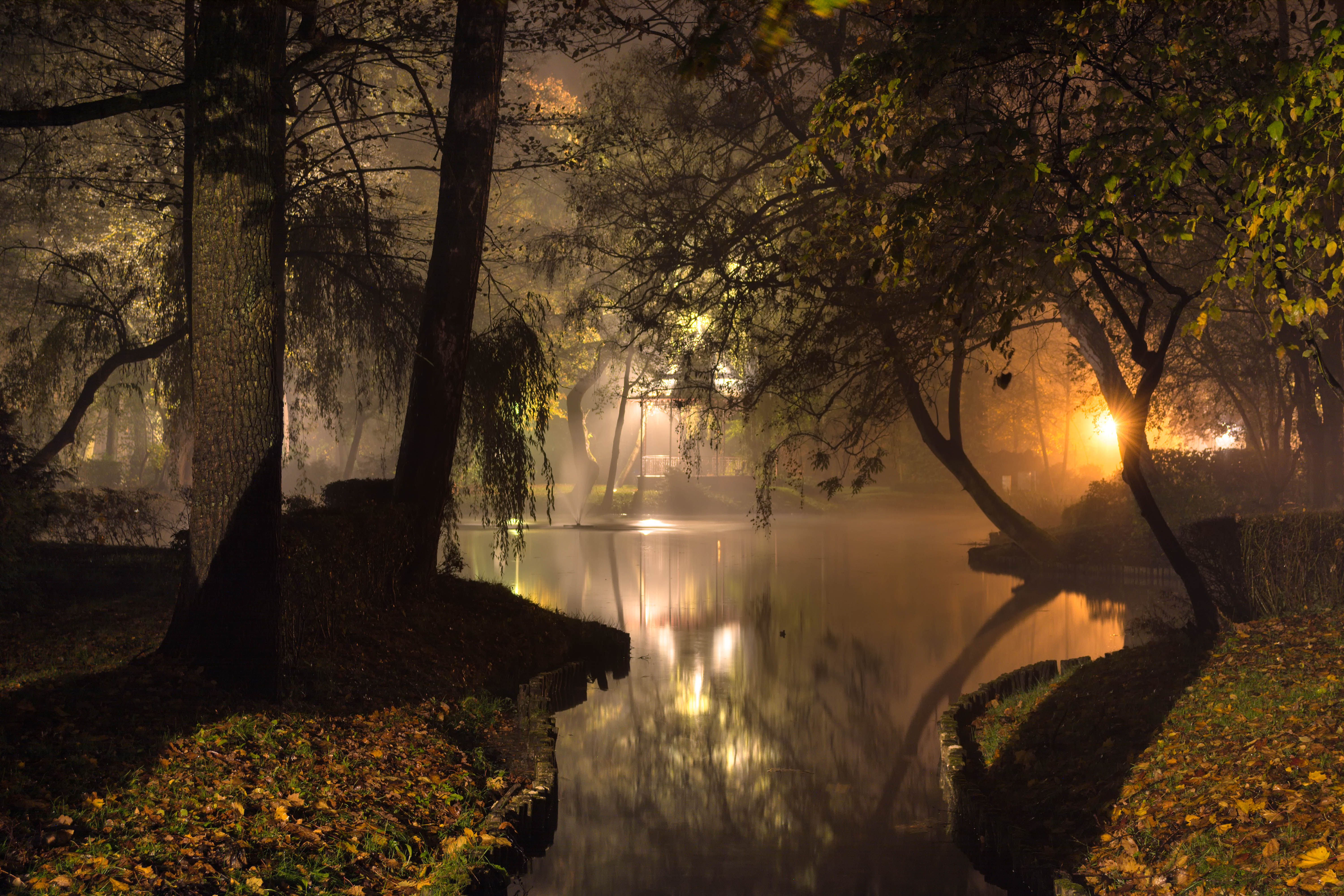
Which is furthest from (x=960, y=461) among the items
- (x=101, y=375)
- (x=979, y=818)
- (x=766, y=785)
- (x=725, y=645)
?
(x=101, y=375)

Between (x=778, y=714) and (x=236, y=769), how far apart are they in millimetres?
6289

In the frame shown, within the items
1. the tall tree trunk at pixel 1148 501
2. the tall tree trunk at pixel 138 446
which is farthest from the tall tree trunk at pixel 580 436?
the tall tree trunk at pixel 1148 501

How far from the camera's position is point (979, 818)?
7316 mm

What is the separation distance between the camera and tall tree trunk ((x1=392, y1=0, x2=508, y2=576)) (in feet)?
37.8

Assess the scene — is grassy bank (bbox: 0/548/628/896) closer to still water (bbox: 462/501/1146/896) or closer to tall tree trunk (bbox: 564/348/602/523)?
still water (bbox: 462/501/1146/896)

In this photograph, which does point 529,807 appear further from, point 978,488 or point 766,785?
point 978,488

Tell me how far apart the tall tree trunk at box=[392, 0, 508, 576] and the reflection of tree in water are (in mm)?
3150

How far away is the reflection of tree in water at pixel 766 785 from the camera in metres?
7.00

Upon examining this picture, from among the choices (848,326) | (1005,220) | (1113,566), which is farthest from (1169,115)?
(1113,566)

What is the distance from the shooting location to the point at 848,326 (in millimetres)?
16141

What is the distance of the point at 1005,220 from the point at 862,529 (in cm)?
2758

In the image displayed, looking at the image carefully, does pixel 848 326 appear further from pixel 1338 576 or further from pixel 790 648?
pixel 1338 576

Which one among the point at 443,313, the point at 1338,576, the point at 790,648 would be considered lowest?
the point at 790,648

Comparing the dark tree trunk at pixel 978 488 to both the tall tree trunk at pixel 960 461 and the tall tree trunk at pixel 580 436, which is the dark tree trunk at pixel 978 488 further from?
the tall tree trunk at pixel 580 436
